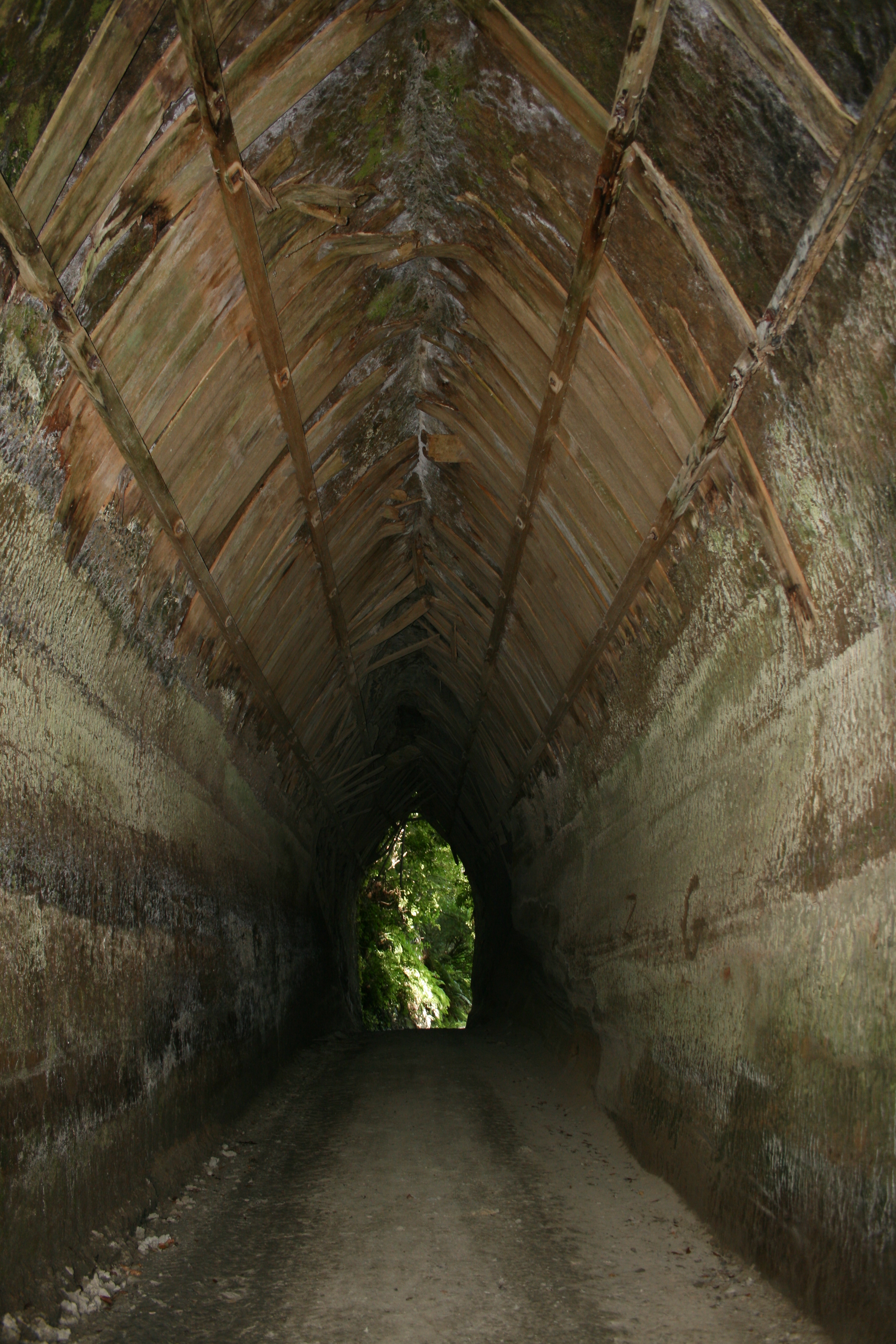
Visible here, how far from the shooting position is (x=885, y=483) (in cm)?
250

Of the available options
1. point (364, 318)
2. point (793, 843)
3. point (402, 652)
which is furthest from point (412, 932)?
point (793, 843)

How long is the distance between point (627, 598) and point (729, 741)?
999 millimetres

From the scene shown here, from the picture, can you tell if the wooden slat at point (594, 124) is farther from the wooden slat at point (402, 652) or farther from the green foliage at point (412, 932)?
the green foliage at point (412, 932)

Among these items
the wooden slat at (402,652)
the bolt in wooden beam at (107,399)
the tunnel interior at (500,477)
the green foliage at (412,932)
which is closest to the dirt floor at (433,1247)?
the tunnel interior at (500,477)

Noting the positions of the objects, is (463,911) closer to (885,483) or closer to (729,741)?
(729,741)

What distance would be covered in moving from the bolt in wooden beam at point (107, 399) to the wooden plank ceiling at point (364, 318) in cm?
2

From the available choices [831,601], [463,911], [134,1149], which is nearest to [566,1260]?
[134,1149]

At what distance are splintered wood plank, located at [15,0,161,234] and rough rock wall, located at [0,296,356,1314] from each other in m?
0.29

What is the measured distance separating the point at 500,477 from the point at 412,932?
15.7 meters

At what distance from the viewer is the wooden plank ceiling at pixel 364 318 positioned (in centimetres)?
269

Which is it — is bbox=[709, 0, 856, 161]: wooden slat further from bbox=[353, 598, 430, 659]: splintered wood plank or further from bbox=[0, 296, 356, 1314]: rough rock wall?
bbox=[353, 598, 430, 659]: splintered wood plank

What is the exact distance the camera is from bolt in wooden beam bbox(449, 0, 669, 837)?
251 centimetres

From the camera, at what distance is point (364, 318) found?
14.0ft

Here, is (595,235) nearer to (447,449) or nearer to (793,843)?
(793,843)
